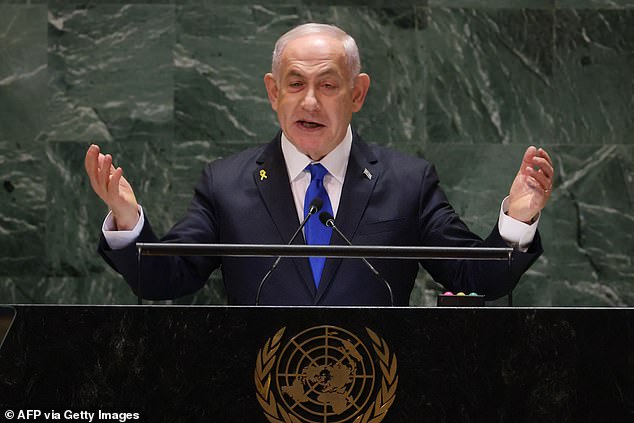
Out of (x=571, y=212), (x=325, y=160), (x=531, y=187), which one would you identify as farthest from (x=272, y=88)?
(x=571, y=212)

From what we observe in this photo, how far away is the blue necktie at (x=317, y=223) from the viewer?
330 cm

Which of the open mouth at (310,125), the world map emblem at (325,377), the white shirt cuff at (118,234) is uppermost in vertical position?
the open mouth at (310,125)

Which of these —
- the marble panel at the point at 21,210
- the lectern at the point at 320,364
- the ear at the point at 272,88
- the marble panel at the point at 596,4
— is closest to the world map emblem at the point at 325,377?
the lectern at the point at 320,364

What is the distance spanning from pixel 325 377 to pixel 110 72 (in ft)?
10.7

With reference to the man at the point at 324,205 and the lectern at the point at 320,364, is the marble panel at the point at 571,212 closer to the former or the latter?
the man at the point at 324,205

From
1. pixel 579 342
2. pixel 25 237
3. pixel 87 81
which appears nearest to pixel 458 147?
pixel 87 81

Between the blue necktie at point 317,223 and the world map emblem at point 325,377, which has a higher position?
the blue necktie at point 317,223

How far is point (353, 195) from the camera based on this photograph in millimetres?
3381

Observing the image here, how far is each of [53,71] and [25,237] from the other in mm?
834

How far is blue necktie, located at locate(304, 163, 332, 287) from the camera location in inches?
130

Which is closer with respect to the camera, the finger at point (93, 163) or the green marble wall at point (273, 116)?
the finger at point (93, 163)

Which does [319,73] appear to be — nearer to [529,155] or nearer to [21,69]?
[529,155]

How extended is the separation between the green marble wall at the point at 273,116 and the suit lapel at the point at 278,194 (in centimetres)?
153

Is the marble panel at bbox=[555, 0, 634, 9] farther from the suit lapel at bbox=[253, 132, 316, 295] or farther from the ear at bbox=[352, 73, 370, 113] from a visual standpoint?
the suit lapel at bbox=[253, 132, 316, 295]
